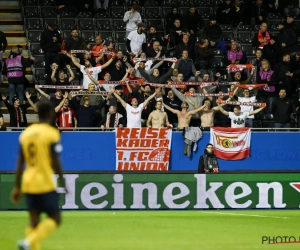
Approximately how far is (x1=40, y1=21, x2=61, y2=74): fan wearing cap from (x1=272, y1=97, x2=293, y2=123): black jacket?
639 centimetres

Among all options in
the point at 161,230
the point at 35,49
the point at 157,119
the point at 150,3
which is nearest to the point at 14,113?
the point at 35,49

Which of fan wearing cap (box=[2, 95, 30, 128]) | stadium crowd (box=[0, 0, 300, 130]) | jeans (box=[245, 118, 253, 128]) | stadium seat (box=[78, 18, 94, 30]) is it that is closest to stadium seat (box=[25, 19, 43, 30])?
stadium crowd (box=[0, 0, 300, 130])

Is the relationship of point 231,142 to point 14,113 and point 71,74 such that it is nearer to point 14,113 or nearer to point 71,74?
point 71,74

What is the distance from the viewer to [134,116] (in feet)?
72.7

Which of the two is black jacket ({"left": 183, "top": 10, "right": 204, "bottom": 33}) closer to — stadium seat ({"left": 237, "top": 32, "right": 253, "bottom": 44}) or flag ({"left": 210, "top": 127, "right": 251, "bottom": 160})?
stadium seat ({"left": 237, "top": 32, "right": 253, "bottom": 44})

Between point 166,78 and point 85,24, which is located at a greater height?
point 85,24

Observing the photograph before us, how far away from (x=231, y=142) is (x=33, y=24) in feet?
25.4

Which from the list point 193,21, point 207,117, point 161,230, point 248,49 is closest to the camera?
point 161,230

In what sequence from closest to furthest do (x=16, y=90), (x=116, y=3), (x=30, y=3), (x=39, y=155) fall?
(x=39, y=155)
(x=16, y=90)
(x=30, y=3)
(x=116, y=3)

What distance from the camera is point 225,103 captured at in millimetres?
22359

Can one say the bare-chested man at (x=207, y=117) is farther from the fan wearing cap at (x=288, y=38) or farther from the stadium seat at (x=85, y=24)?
the stadium seat at (x=85, y=24)

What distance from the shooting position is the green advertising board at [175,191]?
19.2 m

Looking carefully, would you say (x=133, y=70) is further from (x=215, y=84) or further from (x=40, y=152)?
(x=40, y=152)

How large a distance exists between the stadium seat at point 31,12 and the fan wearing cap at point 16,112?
475cm
